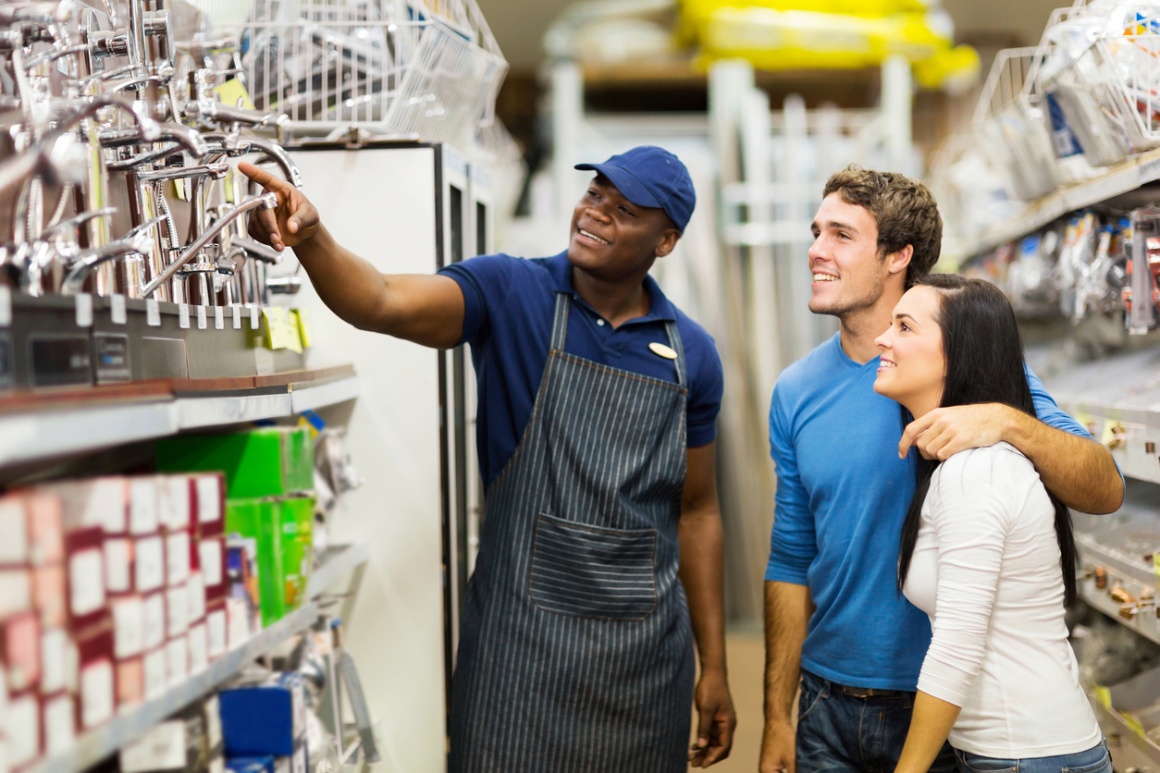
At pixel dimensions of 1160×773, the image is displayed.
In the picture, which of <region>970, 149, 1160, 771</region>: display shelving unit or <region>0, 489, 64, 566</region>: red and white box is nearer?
<region>0, 489, 64, 566</region>: red and white box

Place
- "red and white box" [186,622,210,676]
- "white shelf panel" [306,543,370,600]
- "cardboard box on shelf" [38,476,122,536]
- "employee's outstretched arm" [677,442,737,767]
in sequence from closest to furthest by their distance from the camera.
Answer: "cardboard box on shelf" [38,476,122,536] < "red and white box" [186,622,210,676] < "white shelf panel" [306,543,370,600] < "employee's outstretched arm" [677,442,737,767]

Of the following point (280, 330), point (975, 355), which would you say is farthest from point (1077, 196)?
point (280, 330)

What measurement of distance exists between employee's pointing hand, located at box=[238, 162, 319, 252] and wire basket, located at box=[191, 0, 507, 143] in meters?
0.82

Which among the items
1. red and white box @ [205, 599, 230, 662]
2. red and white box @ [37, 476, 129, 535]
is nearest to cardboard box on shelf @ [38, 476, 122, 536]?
red and white box @ [37, 476, 129, 535]

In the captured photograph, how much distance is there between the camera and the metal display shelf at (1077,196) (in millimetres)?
2057

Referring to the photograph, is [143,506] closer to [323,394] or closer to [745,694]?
[323,394]

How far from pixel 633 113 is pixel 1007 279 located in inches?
117

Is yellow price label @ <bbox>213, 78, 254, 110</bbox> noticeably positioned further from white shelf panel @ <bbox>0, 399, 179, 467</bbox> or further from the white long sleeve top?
the white long sleeve top

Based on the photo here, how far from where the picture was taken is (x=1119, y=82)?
204 centimetres

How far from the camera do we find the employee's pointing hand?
4.83ft

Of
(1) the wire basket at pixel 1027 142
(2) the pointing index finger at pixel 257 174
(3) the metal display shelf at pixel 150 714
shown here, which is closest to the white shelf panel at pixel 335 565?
(3) the metal display shelf at pixel 150 714

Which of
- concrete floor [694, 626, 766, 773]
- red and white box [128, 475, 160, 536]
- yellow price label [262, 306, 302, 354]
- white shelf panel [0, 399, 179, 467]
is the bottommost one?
concrete floor [694, 626, 766, 773]

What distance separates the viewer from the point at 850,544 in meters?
1.93

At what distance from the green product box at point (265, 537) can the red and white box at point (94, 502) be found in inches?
16.6
